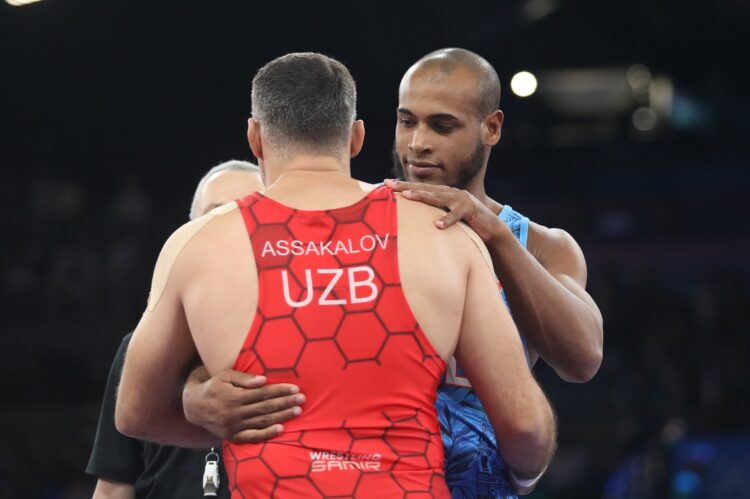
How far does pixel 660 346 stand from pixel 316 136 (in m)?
9.65

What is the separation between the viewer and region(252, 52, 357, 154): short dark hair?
8.36 feet

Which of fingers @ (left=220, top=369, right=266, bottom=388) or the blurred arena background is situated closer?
fingers @ (left=220, top=369, right=266, bottom=388)

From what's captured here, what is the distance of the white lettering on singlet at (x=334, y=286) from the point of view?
7.72 feet

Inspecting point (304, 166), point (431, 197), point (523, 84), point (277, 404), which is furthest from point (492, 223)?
point (523, 84)

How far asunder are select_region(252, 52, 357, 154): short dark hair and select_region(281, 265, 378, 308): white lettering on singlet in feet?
1.14

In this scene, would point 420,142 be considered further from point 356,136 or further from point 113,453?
point 113,453

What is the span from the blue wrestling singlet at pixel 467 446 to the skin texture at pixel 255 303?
413 millimetres

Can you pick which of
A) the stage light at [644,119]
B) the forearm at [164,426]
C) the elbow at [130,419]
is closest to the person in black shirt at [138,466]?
the forearm at [164,426]

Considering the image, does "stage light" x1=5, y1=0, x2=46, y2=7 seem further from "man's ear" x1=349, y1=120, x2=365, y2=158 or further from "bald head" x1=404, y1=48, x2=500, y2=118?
"man's ear" x1=349, y1=120, x2=365, y2=158

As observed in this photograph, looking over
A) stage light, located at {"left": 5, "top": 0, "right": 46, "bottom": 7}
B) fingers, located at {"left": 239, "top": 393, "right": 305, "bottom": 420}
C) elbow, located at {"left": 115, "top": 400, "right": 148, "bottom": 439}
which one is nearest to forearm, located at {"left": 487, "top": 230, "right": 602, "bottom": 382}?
fingers, located at {"left": 239, "top": 393, "right": 305, "bottom": 420}

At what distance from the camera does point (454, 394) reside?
119 inches

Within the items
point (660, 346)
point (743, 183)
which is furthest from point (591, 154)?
point (660, 346)

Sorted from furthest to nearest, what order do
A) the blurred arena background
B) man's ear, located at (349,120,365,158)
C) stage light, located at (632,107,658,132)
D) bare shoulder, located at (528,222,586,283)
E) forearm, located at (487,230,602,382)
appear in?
stage light, located at (632,107,658,132) → the blurred arena background → bare shoulder, located at (528,222,586,283) → forearm, located at (487,230,602,382) → man's ear, located at (349,120,365,158)

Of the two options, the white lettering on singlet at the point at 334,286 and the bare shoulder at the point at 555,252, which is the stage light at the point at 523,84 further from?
the white lettering on singlet at the point at 334,286
